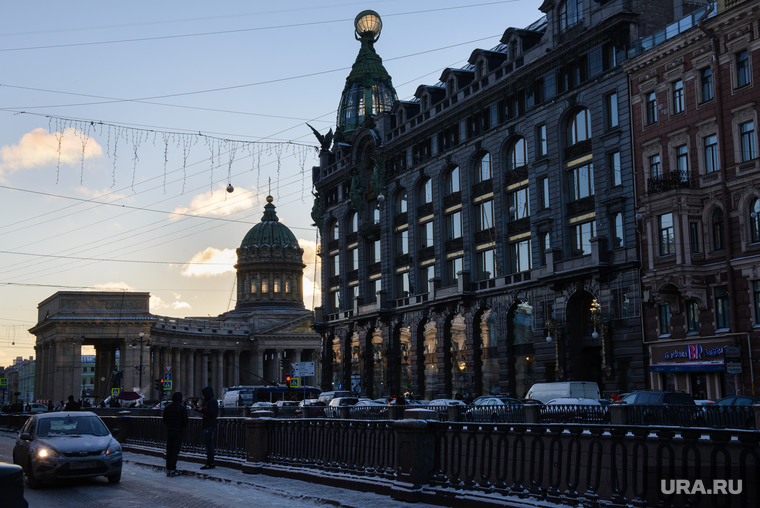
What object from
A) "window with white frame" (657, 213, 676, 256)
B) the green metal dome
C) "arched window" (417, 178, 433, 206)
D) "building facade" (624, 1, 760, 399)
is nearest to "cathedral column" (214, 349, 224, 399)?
the green metal dome

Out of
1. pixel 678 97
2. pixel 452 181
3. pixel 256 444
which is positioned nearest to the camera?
pixel 256 444

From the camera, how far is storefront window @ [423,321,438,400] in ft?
199

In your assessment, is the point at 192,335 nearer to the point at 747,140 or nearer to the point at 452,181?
the point at 452,181

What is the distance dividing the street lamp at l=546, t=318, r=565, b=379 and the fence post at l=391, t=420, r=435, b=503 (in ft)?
107

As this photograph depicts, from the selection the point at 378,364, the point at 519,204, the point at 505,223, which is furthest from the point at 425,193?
the point at 378,364

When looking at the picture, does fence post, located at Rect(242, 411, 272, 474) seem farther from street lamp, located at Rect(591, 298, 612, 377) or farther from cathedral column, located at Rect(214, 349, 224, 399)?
cathedral column, located at Rect(214, 349, 224, 399)

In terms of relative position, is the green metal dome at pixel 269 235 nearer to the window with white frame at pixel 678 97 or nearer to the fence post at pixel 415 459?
the window with white frame at pixel 678 97

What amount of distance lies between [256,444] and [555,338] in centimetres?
2908

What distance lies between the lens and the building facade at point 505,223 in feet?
147

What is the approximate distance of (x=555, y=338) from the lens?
47438 millimetres

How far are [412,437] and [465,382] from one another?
4218cm

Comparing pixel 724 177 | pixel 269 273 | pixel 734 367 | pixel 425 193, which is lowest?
pixel 734 367

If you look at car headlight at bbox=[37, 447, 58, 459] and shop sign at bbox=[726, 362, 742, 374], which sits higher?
shop sign at bbox=[726, 362, 742, 374]

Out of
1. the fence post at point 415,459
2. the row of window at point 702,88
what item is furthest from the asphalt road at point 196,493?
the row of window at point 702,88
